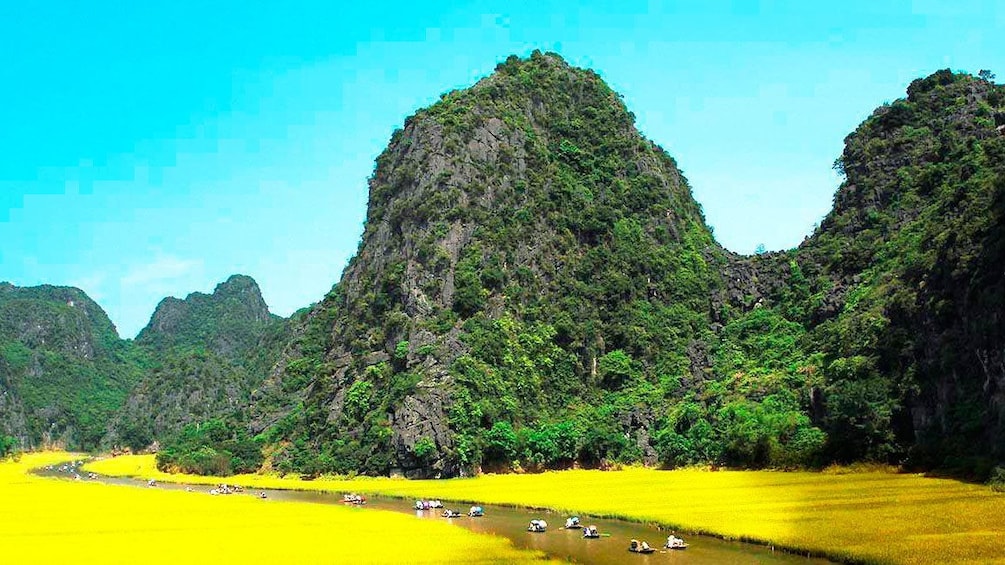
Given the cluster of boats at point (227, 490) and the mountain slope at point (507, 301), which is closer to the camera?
the cluster of boats at point (227, 490)

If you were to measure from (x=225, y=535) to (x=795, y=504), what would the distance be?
99.0ft

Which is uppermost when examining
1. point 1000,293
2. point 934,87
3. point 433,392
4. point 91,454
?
point 934,87

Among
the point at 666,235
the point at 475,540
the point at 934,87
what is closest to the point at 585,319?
the point at 666,235

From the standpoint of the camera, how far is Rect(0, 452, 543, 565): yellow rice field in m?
33.2

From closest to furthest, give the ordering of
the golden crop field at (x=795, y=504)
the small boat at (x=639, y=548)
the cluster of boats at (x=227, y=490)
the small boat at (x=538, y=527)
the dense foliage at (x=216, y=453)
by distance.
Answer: the golden crop field at (x=795, y=504), the small boat at (x=639, y=548), the small boat at (x=538, y=527), the cluster of boats at (x=227, y=490), the dense foliage at (x=216, y=453)

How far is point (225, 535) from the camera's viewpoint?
40281 millimetres

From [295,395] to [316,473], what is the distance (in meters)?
35.4

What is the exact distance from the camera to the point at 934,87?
11300cm

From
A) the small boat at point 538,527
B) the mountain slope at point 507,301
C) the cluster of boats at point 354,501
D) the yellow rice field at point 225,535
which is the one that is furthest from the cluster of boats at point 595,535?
the mountain slope at point 507,301

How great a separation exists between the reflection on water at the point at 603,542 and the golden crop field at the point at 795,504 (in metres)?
1.11

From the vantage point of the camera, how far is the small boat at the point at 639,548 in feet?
111

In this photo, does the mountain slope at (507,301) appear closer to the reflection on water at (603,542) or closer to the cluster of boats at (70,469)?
the cluster of boats at (70,469)

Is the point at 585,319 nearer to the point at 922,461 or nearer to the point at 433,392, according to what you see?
the point at 433,392

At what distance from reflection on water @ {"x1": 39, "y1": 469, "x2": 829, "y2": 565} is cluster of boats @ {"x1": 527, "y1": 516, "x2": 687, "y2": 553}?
0.30 metres
